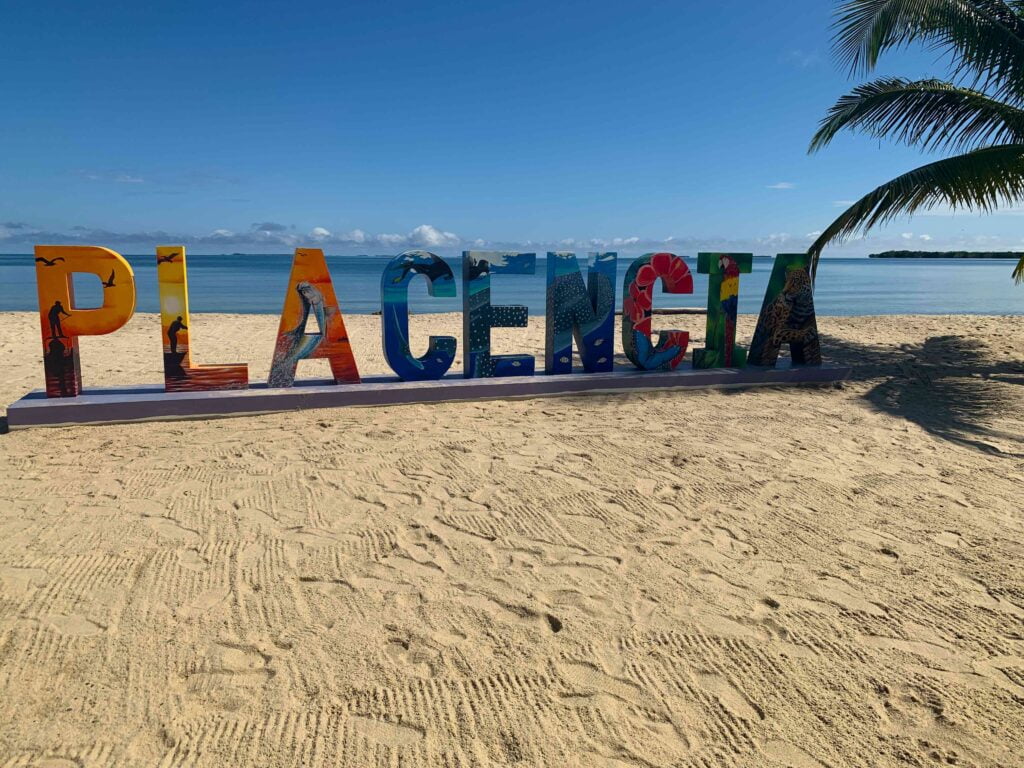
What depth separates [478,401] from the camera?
6.88 metres

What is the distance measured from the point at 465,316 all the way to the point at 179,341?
9.56 feet

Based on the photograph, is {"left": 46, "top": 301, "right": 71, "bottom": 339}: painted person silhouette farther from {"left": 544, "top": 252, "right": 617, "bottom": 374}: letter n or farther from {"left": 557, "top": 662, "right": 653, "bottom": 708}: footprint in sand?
{"left": 557, "top": 662, "right": 653, "bottom": 708}: footprint in sand

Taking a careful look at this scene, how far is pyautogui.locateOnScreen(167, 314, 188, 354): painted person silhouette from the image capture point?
6.04 metres

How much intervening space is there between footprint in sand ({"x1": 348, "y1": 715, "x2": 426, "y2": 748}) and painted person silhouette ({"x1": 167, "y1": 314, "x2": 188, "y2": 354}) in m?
4.87

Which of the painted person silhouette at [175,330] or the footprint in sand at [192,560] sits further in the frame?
the painted person silhouette at [175,330]

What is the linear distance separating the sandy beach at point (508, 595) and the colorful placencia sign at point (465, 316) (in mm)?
878

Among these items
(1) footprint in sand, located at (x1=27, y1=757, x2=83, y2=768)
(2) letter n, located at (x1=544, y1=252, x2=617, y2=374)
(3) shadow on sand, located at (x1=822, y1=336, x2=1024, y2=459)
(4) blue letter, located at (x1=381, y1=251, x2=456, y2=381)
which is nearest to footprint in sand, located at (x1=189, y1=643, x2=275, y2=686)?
(1) footprint in sand, located at (x1=27, y1=757, x2=83, y2=768)

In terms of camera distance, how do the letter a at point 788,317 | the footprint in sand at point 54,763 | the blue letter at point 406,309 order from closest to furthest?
the footprint in sand at point 54,763
the blue letter at point 406,309
the letter a at point 788,317

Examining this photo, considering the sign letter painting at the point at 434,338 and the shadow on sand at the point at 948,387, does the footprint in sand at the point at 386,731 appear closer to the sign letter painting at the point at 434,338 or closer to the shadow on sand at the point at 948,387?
the sign letter painting at the point at 434,338

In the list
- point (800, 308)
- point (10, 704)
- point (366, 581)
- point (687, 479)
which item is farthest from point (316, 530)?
point (800, 308)

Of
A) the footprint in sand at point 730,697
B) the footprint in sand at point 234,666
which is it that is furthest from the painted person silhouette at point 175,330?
the footprint in sand at point 730,697

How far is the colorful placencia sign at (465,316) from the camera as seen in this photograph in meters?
5.78

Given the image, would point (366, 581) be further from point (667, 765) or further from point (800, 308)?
point (800, 308)

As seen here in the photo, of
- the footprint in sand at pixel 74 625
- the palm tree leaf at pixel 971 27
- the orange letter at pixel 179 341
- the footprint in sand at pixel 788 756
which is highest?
the palm tree leaf at pixel 971 27
